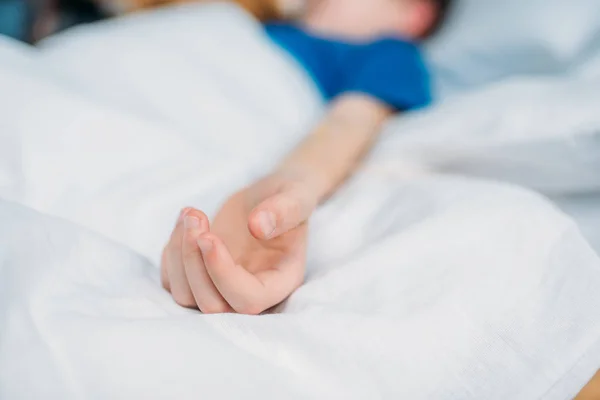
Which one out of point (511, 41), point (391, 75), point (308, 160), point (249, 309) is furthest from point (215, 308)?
point (511, 41)

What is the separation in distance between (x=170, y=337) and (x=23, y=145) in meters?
0.33

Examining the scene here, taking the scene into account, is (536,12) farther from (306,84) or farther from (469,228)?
(469,228)

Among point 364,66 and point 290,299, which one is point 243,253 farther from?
point 364,66

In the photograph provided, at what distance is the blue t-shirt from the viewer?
0.95m

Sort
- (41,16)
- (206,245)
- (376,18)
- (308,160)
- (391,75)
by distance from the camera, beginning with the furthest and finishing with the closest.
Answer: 1. (41,16)
2. (376,18)
3. (391,75)
4. (308,160)
5. (206,245)

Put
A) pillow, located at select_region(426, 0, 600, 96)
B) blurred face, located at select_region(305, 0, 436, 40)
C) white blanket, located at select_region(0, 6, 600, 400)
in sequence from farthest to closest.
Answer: blurred face, located at select_region(305, 0, 436, 40)
pillow, located at select_region(426, 0, 600, 96)
white blanket, located at select_region(0, 6, 600, 400)

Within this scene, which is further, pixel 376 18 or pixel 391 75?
pixel 376 18

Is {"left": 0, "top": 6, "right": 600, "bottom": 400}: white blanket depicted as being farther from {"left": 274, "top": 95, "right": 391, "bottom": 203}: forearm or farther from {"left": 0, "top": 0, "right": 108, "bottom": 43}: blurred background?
{"left": 0, "top": 0, "right": 108, "bottom": 43}: blurred background

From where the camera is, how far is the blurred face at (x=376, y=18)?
1.20 metres

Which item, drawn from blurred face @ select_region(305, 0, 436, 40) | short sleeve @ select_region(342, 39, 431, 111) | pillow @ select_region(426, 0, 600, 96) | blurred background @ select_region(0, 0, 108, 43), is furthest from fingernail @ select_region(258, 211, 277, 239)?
blurred background @ select_region(0, 0, 108, 43)

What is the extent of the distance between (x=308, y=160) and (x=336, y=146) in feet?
0.23

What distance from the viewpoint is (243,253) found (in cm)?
50

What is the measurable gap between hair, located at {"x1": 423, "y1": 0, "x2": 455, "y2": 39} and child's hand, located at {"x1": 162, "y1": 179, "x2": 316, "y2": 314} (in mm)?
856

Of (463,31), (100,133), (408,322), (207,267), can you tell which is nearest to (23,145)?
(100,133)
